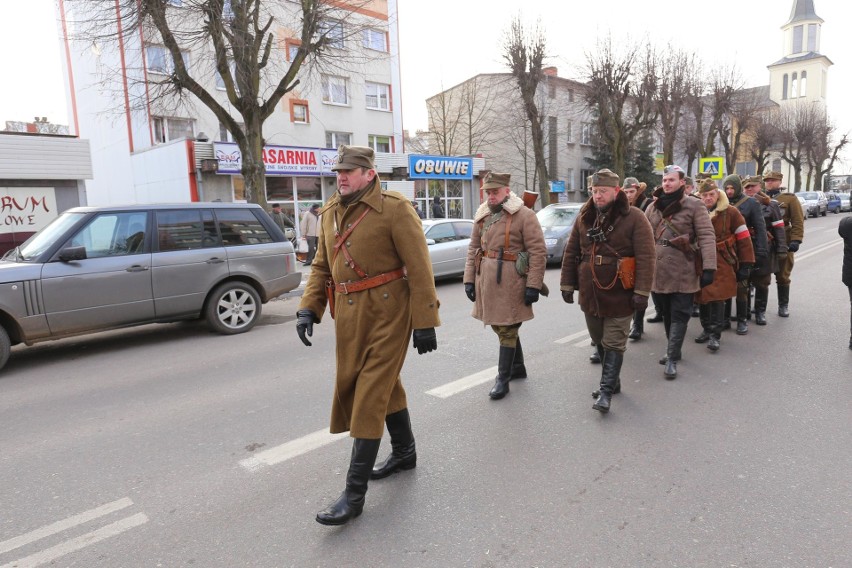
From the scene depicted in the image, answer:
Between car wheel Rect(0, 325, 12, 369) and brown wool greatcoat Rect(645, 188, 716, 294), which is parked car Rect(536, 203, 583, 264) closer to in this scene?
brown wool greatcoat Rect(645, 188, 716, 294)

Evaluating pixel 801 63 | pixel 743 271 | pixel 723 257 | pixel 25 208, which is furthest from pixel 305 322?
pixel 801 63

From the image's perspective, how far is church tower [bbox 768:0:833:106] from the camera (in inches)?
2990

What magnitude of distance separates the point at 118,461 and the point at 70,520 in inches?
29.2

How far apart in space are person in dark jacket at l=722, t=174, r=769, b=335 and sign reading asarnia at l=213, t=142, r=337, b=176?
51.8 ft

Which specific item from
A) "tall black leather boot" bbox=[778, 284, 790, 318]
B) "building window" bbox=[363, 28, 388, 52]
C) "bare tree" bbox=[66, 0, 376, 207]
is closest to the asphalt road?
"tall black leather boot" bbox=[778, 284, 790, 318]

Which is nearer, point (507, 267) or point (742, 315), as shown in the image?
point (507, 267)

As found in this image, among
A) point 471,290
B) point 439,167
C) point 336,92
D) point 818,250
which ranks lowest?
point 818,250

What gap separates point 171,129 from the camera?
2239 cm

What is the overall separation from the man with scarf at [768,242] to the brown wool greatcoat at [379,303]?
235 inches

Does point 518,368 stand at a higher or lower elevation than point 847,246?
lower

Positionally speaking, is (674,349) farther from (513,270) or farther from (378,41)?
(378,41)

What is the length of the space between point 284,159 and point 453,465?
64.4 ft

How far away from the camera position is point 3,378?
580 cm

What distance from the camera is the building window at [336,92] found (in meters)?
26.1
